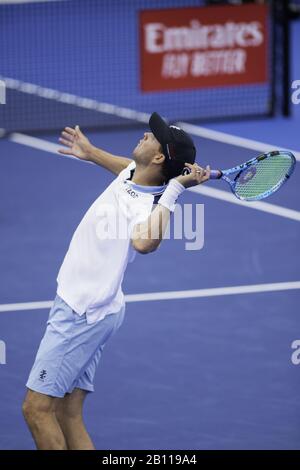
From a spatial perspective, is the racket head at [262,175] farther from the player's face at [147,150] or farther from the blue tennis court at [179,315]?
the blue tennis court at [179,315]

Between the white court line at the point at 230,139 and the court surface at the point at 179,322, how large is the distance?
47 centimetres

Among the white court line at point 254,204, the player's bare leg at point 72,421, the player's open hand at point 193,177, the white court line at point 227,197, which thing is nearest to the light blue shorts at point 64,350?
the player's bare leg at point 72,421

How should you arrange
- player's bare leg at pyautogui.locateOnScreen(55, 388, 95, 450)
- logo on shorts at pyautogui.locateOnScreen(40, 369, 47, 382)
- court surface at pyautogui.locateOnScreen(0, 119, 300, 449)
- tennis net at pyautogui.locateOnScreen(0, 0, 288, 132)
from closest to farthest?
logo on shorts at pyautogui.locateOnScreen(40, 369, 47, 382) < player's bare leg at pyautogui.locateOnScreen(55, 388, 95, 450) < court surface at pyautogui.locateOnScreen(0, 119, 300, 449) < tennis net at pyautogui.locateOnScreen(0, 0, 288, 132)

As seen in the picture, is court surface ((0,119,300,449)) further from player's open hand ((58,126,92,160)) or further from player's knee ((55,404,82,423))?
player's open hand ((58,126,92,160))

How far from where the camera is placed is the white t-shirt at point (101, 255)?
6875 mm

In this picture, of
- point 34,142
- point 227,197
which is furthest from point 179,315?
point 34,142

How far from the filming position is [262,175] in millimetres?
7551

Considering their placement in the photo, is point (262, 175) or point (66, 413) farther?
point (262, 175)

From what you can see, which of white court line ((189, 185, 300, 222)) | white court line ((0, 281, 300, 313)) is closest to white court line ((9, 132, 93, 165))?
white court line ((189, 185, 300, 222))

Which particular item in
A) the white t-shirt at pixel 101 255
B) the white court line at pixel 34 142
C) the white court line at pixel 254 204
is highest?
the white court line at pixel 34 142

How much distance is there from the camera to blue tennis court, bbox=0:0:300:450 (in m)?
8.36

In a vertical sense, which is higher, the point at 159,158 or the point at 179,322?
the point at 159,158

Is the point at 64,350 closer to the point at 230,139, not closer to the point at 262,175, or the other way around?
the point at 262,175

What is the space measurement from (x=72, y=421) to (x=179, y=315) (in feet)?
9.93
